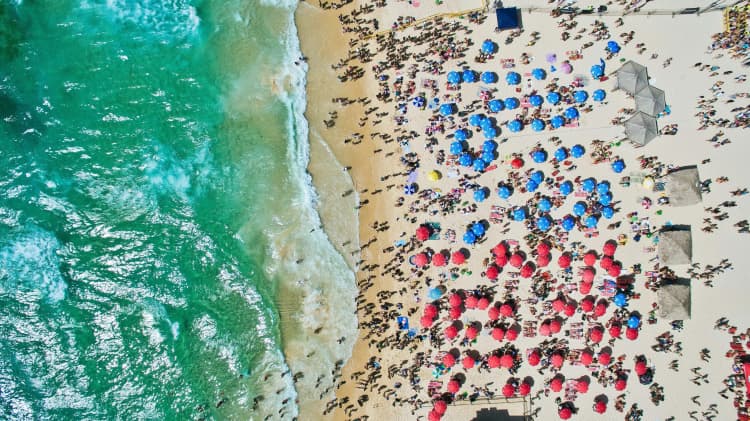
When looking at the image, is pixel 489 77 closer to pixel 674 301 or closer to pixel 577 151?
pixel 577 151

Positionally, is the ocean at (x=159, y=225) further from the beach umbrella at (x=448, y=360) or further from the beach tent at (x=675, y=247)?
the beach tent at (x=675, y=247)

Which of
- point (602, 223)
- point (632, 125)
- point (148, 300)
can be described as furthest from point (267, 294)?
point (632, 125)

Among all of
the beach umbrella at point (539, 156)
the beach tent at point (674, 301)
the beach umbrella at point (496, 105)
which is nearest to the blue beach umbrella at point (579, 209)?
the beach umbrella at point (539, 156)

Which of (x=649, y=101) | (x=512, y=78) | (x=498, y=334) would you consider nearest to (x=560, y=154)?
(x=512, y=78)

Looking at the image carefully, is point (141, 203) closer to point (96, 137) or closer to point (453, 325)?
point (96, 137)

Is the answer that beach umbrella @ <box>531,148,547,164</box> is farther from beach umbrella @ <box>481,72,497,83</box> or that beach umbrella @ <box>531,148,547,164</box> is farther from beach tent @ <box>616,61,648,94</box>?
beach tent @ <box>616,61,648,94</box>
